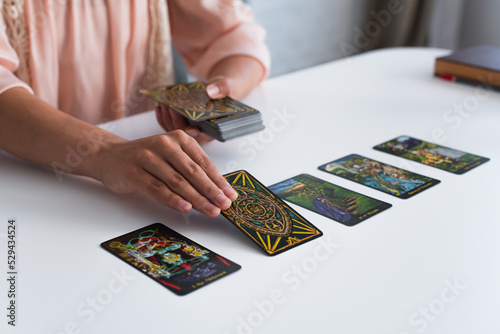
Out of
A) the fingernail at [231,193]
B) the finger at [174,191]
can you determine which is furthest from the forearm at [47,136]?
the fingernail at [231,193]

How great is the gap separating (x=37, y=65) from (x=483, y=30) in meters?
→ 2.70

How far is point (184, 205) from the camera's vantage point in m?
0.82

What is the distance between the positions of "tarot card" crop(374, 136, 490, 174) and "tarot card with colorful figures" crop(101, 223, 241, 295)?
0.49 meters

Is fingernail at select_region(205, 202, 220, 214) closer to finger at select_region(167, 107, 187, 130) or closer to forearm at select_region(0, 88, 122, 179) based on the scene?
forearm at select_region(0, 88, 122, 179)

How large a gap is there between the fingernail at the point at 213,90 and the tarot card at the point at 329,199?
0.29 meters

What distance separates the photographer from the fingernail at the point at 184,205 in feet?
2.68

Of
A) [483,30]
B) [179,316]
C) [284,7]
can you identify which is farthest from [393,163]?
[483,30]

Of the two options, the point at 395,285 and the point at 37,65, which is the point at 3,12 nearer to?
the point at 37,65

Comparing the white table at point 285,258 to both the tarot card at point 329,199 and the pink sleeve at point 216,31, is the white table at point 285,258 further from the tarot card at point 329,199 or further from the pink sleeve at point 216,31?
the pink sleeve at point 216,31

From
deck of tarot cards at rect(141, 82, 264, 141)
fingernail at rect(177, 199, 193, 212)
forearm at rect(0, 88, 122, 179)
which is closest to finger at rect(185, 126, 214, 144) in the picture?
deck of tarot cards at rect(141, 82, 264, 141)

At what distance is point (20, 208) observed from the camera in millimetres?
851

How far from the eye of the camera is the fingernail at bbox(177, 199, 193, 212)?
0.82 metres

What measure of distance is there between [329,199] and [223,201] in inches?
7.1

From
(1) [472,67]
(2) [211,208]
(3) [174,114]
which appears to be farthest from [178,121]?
(1) [472,67]
